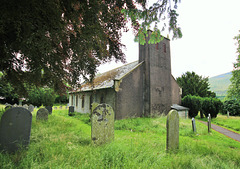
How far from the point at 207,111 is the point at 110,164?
64.6 feet

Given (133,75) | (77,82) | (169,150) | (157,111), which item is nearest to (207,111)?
(157,111)

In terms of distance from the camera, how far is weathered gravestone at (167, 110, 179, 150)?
14.6 feet

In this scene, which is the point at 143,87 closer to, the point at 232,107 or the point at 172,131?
the point at 172,131

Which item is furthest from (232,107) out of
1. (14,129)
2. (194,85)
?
(14,129)

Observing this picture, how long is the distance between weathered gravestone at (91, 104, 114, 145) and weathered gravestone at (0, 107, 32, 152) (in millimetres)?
2052

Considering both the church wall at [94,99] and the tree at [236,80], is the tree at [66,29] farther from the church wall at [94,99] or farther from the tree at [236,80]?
the tree at [236,80]

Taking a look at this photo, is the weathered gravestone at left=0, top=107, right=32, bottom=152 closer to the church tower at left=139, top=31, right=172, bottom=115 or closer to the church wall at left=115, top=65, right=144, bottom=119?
the church wall at left=115, top=65, right=144, bottom=119

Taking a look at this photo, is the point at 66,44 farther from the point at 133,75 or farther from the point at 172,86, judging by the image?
the point at 172,86

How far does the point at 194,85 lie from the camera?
2894 centimetres

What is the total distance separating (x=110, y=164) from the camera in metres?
2.85

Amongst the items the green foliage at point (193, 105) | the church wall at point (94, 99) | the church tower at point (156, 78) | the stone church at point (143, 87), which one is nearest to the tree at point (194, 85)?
the green foliage at point (193, 105)

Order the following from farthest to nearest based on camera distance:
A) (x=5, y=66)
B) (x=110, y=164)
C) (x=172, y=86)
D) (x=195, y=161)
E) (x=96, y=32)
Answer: (x=172, y=86) → (x=5, y=66) → (x=195, y=161) → (x=96, y=32) → (x=110, y=164)

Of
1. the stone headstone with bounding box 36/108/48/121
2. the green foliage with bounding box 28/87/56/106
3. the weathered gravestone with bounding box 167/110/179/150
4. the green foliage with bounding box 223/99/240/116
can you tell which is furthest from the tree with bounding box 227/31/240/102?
the green foliage with bounding box 28/87/56/106

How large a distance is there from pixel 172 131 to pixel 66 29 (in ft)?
16.3
